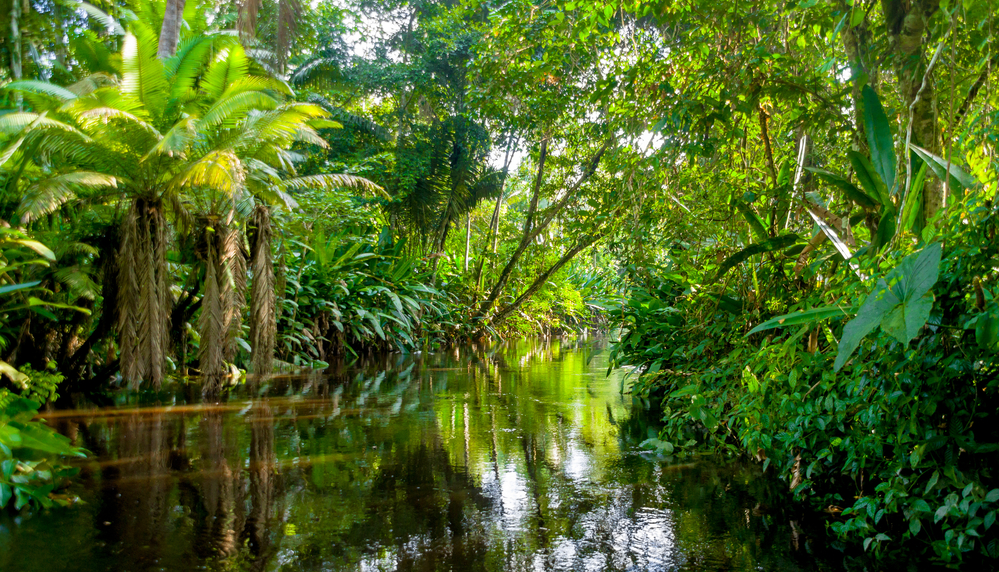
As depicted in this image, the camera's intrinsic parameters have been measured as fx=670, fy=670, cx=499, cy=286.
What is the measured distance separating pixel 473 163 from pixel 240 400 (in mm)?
11290

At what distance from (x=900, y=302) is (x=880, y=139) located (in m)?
1.43

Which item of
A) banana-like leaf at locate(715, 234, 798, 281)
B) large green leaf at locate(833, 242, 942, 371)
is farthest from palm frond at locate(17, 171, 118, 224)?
large green leaf at locate(833, 242, 942, 371)

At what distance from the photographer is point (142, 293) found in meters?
5.83

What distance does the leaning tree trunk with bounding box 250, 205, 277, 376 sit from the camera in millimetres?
6953

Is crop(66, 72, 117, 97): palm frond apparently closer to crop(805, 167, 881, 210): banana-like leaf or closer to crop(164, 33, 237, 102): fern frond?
crop(164, 33, 237, 102): fern frond

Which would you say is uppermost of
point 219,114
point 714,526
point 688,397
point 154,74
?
point 154,74

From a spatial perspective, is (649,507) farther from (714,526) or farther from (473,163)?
(473,163)

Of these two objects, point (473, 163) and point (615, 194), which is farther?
point (473, 163)

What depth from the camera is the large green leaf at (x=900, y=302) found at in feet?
6.34

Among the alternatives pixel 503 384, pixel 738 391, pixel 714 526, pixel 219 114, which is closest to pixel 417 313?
pixel 503 384

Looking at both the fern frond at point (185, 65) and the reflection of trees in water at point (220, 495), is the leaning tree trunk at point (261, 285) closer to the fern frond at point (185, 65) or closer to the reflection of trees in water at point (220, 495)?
the fern frond at point (185, 65)

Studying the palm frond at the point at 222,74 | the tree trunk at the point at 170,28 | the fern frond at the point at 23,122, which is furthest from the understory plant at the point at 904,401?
the tree trunk at the point at 170,28

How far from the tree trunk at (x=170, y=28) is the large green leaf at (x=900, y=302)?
343 inches

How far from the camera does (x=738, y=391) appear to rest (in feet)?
12.3
